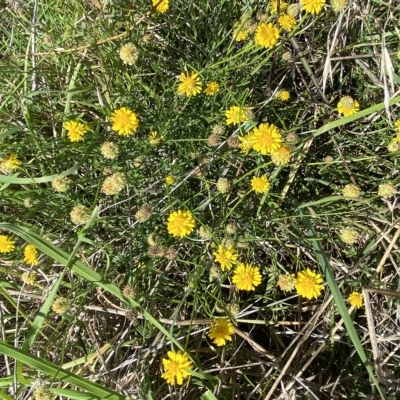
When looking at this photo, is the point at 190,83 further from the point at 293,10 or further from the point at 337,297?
the point at 337,297

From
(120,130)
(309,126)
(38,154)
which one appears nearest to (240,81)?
(309,126)

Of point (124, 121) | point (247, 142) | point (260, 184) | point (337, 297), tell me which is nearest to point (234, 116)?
point (247, 142)

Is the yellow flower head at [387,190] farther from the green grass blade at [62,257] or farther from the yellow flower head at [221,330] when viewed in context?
the green grass blade at [62,257]

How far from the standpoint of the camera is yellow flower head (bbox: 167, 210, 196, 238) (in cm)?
118

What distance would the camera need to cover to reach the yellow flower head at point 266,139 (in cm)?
115

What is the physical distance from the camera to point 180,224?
3.86 ft

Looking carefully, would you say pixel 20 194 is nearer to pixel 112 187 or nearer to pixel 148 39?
pixel 112 187

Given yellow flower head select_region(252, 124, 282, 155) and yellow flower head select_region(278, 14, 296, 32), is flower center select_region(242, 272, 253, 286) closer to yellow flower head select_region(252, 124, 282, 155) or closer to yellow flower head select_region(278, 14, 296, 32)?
yellow flower head select_region(252, 124, 282, 155)

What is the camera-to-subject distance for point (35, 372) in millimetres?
1349

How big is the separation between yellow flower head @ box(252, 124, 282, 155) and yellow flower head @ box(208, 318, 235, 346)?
504 millimetres

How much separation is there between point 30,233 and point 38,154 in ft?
0.83

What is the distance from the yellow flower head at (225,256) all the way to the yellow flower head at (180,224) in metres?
0.10

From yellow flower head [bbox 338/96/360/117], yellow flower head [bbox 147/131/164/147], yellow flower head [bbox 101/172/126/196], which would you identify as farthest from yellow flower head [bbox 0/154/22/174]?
yellow flower head [bbox 338/96/360/117]

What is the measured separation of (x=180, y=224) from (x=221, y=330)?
334mm
